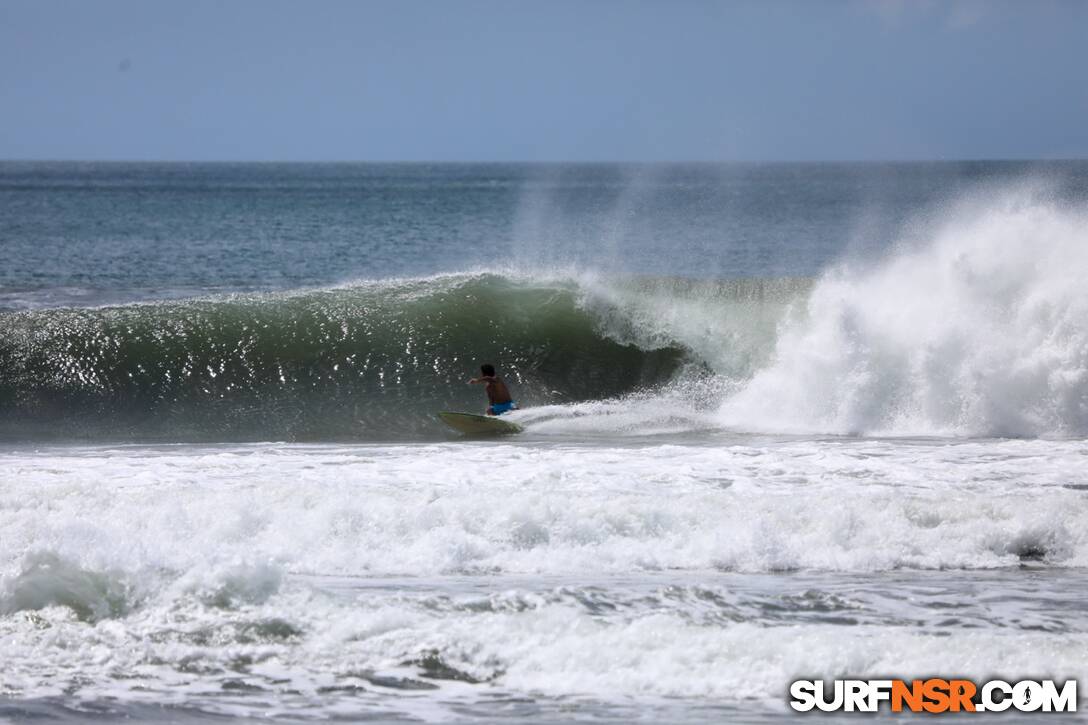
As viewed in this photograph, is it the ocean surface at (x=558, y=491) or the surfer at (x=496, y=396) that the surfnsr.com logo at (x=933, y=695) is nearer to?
the ocean surface at (x=558, y=491)

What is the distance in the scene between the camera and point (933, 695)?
264 inches

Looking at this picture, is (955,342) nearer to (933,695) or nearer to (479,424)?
(479,424)

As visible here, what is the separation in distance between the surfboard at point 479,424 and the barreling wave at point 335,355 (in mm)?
760

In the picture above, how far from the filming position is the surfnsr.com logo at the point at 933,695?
6559mm

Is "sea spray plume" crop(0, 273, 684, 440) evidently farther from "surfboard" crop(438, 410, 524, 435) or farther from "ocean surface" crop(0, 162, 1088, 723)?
"surfboard" crop(438, 410, 524, 435)

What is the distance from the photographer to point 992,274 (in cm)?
1597

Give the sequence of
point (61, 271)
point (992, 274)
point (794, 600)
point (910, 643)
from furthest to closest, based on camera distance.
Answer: point (61, 271) < point (992, 274) < point (794, 600) < point (910, 643)

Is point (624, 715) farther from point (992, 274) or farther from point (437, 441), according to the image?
point (992, 274)

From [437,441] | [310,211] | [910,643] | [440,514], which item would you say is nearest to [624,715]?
[910,643]

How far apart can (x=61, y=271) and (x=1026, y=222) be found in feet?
84.5

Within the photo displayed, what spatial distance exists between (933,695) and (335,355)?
13.3m

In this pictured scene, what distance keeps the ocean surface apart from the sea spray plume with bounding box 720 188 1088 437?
4 cm

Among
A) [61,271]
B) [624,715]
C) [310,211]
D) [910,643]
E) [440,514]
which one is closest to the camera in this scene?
[624,715]

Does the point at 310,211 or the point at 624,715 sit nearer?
the point at 624,715
